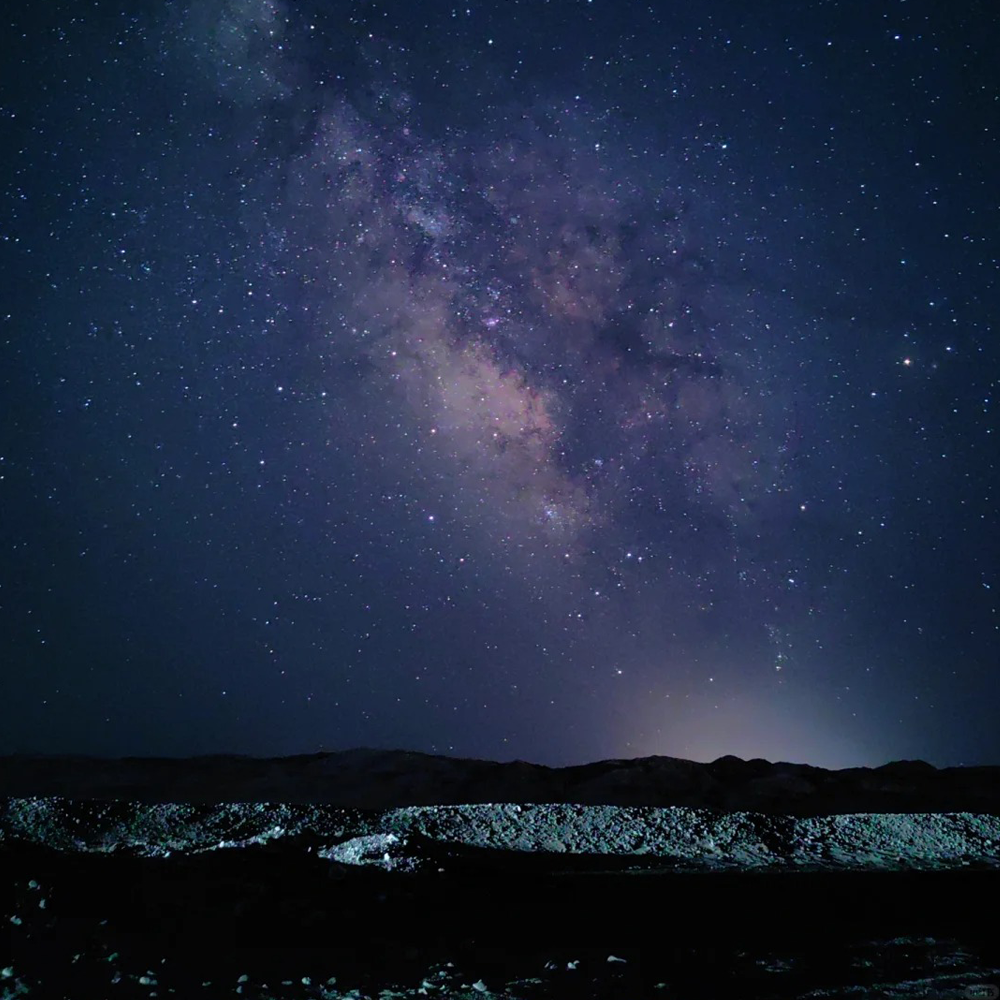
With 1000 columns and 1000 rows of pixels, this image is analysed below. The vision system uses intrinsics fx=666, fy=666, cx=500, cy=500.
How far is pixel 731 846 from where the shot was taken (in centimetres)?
332

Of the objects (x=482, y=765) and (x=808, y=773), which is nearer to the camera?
(x=808, y=773)

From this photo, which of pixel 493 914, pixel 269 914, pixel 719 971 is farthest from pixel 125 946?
pixel 719 971

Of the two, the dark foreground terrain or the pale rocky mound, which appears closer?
the dark foreground terrain

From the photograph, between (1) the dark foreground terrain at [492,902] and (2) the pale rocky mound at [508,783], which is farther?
(2) the pale rocky mound at [508,783]

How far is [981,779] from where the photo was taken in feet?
19.8

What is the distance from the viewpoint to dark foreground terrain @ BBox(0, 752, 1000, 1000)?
2.12 m

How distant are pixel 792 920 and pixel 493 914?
1.14 m

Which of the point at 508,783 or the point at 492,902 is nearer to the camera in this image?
the point at 492,902

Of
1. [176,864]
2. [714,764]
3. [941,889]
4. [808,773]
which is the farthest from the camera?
[714,764]

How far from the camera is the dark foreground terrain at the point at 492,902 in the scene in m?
2.12

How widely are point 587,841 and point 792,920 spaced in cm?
115

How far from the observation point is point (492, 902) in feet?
9.04

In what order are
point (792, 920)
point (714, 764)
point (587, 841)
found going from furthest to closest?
point (714, 764) < point (587, 841) < point (792, 920)

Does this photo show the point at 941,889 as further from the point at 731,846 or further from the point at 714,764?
the point at 714,764
